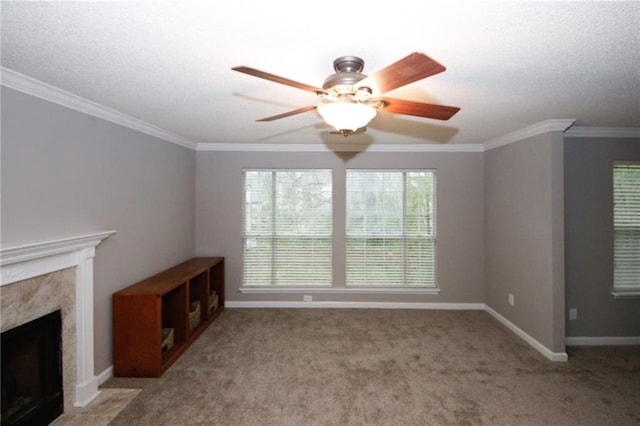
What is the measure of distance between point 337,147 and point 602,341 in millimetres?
3922

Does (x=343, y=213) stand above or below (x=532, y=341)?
above

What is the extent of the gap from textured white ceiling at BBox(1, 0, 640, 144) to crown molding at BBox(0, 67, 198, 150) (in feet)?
0.24

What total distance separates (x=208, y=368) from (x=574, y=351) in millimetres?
3838

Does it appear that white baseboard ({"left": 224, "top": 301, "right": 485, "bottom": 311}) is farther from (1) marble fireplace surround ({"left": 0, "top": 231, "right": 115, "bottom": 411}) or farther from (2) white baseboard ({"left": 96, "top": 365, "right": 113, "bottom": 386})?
(1) marble fireplace surround ({"left": 0, "top": 231, "right": 115, "bottom": 411})

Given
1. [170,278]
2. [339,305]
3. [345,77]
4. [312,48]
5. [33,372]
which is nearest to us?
[345,77]

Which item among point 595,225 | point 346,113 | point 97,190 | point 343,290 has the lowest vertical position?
→ point 343,290

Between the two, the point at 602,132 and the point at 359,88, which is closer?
the point at 359,88

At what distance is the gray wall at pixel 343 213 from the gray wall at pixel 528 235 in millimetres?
181

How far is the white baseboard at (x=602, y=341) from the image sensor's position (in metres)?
3.26

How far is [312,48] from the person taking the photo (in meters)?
1.53

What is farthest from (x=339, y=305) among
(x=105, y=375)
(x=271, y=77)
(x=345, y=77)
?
(x=271, y=77)

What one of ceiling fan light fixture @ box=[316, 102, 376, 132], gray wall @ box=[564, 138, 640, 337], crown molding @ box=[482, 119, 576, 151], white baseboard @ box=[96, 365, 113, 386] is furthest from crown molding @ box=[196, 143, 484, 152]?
white baseboard @ box=[96, 365, 113, 386]

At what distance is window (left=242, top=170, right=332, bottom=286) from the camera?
4.37 metres

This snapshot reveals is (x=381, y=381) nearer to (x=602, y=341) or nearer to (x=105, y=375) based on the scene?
(x=105, y=375)
